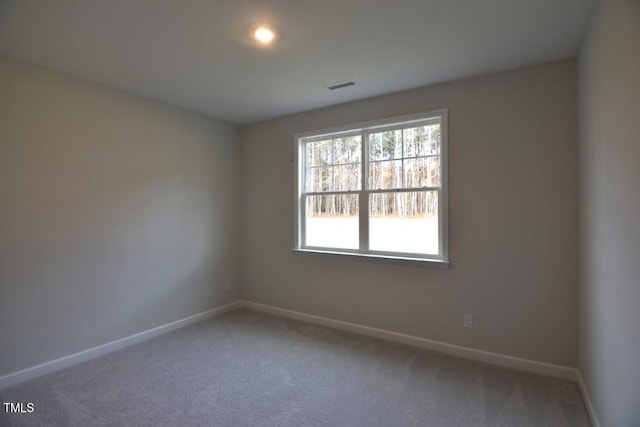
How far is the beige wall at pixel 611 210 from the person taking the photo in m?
1.39

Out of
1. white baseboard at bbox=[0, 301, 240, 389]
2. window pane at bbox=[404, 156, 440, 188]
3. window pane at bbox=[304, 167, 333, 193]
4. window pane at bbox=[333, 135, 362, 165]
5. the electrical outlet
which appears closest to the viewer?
white baseboard at bbox=[0, 301, 240, 389]

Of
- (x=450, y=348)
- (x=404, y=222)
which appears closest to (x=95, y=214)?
(x=404, y=222)

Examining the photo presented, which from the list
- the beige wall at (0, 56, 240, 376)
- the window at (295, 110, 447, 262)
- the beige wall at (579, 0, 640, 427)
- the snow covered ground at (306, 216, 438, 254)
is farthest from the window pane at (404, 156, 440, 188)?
the beige wall at (0, 56, 240, 376)

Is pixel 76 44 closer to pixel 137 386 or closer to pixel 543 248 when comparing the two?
pixel 137 386

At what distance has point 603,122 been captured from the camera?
1818 millimetres

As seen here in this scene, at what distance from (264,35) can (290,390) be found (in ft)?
8.45

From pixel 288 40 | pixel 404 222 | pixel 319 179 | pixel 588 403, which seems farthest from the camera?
pixel 319 179

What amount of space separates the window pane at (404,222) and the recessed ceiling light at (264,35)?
6.11 feet

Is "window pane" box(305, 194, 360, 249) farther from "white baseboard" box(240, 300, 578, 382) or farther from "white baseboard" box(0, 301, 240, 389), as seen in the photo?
"white baseboard" box(0, 301, 240, 389)

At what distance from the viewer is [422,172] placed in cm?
319

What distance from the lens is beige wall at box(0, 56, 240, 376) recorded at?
2.52 m

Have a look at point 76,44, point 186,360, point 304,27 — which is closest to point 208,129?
point 76,44

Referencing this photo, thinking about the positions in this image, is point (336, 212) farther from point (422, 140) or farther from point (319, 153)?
point (422, 140)

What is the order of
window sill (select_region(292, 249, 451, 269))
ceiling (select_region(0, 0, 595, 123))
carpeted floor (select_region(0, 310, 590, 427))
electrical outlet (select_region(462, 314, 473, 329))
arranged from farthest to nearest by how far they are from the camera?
window sill (select_region(292, 249, 451, 269)) → electrical outlet (select_region(462, 314, 473, 329)) → carpeted floor (select_region(0, 310, 590, 427)) → ceiling (select_region(0, 0, 595, 123))
